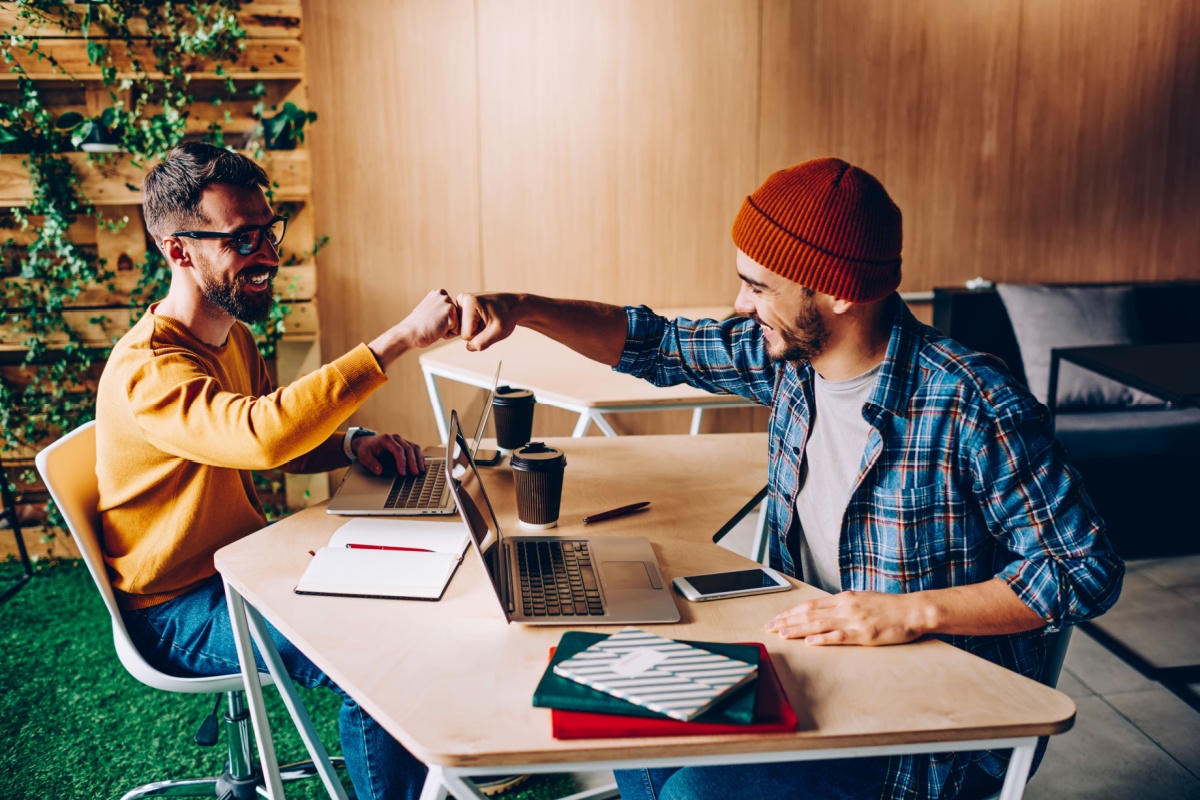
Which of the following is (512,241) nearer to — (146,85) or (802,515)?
(146,85)

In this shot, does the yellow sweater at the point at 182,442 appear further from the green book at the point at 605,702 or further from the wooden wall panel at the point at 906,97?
the wooden wall panel at the point at 906,97

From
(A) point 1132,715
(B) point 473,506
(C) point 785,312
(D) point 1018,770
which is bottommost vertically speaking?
(A) point 1132,715

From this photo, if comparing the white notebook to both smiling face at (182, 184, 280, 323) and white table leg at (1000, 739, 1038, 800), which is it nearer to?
smiling face at (182, 184, 280, 323)

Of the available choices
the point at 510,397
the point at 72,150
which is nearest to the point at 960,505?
the point at 510,397

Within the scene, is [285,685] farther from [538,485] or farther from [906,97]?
[906,97]

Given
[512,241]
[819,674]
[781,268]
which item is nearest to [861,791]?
[819,674]

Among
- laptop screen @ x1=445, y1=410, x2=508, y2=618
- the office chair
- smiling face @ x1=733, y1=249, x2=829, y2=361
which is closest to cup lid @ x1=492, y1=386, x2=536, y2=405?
laptop screen @ x1=445, y1=410, x2=508, y2=618

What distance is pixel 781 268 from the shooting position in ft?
4.96

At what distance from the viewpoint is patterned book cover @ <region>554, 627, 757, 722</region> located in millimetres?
1094

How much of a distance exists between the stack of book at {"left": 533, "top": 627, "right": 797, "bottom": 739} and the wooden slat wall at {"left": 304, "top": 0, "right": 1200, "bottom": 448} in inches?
118

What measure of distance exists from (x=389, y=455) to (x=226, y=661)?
1.73 ft

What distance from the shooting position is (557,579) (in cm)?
149

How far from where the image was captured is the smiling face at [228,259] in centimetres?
188

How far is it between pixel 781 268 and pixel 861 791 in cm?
81
